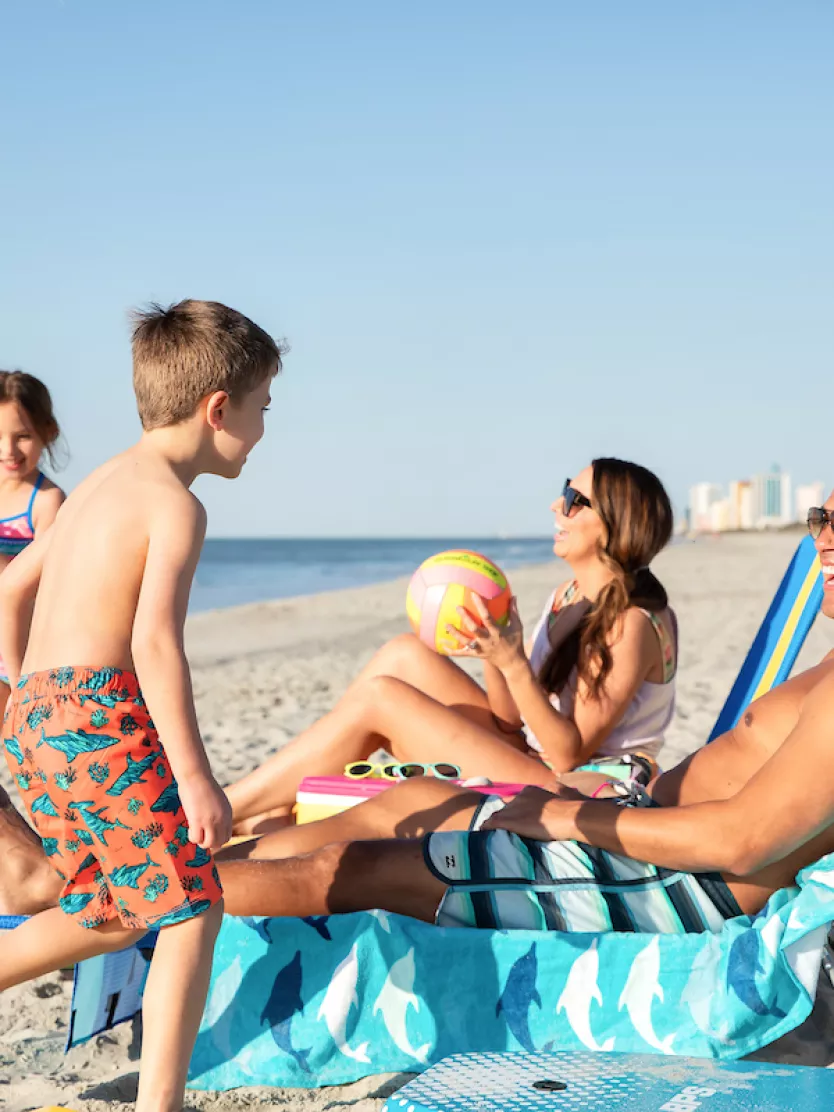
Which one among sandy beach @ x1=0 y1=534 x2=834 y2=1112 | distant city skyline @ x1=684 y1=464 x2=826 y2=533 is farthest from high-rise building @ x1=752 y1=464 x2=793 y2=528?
sandy beach @ x1=0 y1=534 x2=834 y2=1112

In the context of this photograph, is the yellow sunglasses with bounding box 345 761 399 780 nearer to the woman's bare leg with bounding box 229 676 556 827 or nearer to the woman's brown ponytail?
the woman's bare leg with bounding box 229 676 556 827

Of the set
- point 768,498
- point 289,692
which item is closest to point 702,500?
point 768,498

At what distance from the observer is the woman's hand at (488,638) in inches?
153

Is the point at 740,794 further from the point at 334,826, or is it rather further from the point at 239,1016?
the point at 239,1016

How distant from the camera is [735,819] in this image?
100 inches

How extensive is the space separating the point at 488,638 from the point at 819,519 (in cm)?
139

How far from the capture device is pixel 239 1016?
2.81m

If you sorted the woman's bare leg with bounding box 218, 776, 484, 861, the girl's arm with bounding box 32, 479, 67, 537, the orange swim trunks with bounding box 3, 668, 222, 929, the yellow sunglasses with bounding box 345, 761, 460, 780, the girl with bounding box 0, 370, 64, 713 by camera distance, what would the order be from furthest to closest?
the girl's arm with bounding box 32, 479, 67, 537 < the girl with bounding box 0, 370, 64, 713 < the yellow sunglasses with bounding box 345, 761, 460, 780 < the woman's bare leg with bounding box 218, 776, 484, 861 < the orange swim trunks with bounding box 3, 668, 222, 929

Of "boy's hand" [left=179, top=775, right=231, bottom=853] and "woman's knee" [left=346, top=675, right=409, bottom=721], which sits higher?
"boy's hand" [left=179, top=775, right=231, bottom=853]

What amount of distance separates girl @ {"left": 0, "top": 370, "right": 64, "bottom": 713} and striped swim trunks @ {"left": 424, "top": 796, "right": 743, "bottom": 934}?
8.50 ft

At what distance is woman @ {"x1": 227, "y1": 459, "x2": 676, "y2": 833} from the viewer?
3863 mm

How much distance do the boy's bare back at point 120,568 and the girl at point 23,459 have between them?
231 cm

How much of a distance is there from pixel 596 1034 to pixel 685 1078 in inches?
22.9

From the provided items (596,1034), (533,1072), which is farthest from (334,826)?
(533,1072)
